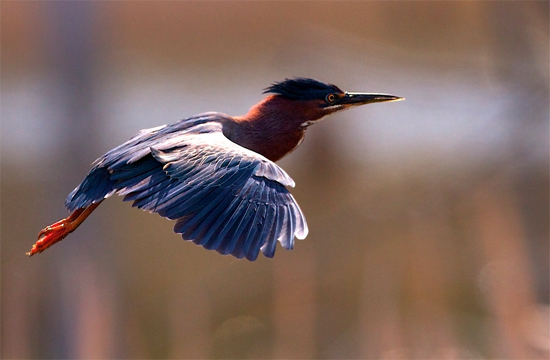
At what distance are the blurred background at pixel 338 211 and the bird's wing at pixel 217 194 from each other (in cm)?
186

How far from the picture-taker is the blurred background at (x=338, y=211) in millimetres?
3699

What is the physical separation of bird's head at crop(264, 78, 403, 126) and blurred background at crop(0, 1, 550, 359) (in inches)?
61.1

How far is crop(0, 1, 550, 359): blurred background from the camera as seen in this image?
12.1 feet

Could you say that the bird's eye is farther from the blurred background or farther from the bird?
the blurred background

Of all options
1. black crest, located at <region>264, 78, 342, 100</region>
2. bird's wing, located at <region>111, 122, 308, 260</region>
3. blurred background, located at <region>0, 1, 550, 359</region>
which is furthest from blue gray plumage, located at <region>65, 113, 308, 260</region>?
blurred background, located at <region>0, 1, 550, 359</region>

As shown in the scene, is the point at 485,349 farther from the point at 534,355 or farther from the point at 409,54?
the point at 409,54

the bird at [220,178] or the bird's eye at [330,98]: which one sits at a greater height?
the bird's eye at [330,98]

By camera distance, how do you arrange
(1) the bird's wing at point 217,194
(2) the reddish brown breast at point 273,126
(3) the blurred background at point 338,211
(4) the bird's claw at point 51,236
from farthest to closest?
(3) the blurred background at point 338,211
(2) the reddish brown breast at point 273,126
(4) the bird's claw at point 51,236
(1) the bird's wing at point 217,194

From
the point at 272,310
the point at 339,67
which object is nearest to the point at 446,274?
the point at 272,310

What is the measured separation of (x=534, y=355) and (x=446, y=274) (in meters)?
0.63

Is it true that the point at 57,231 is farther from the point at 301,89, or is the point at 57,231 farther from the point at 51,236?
the point at 301,89

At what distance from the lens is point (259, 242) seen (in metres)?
1.68

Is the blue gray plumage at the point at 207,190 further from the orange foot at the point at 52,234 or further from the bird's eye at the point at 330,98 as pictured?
the bird's eye at the point at 330,98

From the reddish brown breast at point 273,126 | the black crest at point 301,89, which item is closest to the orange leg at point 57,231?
the reddish brown breast at point 273,126
